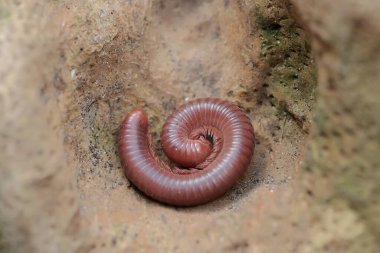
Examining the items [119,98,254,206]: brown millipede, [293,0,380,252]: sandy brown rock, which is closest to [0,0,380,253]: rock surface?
[293,0,380,252]: sandy brown rock

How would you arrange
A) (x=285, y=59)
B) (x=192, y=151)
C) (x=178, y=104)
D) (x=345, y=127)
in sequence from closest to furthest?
(x=345, y=127), (x=285, y=59), (x=192, y=151), (x=178, y=104)

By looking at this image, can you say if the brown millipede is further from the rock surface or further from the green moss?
the green moss

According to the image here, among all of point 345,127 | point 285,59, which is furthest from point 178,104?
point 345,127

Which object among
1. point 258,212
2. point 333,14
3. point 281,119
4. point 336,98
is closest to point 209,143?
point 281,119

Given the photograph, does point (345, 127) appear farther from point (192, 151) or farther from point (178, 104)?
point (178, 104)

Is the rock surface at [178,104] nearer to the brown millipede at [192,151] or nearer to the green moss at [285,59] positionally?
the green moss at [285,59]
